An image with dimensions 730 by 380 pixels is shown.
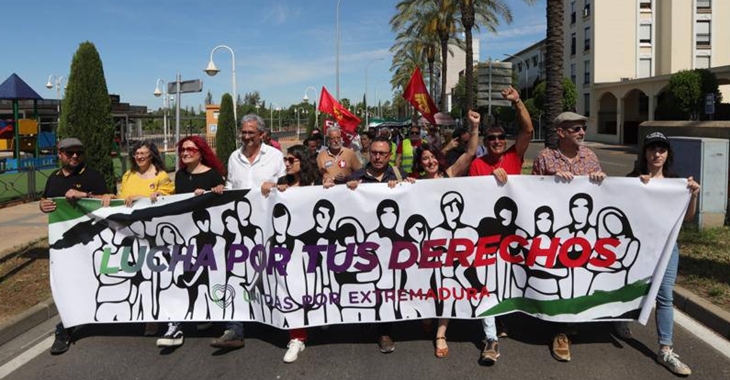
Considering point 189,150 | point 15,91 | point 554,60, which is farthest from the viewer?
point 15,91

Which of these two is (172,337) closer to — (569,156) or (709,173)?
(569,156)

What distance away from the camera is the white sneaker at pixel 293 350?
14.4ft

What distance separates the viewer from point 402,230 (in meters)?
4.61

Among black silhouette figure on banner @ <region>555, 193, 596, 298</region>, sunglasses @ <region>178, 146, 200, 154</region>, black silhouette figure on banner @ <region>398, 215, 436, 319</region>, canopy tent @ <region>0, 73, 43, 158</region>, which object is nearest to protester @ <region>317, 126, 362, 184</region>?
sunglasses @ <region>178, 146, 200, 154</region>

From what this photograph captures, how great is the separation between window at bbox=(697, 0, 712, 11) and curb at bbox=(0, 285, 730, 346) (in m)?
48.4

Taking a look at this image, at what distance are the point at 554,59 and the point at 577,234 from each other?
24.1 ft

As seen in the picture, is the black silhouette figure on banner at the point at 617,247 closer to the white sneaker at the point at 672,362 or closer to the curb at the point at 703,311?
the white sneaker at the point at 672,362

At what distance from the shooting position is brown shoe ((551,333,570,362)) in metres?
4.27

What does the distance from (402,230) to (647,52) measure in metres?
51.4

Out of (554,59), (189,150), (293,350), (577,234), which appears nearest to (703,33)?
(554,59)

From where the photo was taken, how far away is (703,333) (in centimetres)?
476

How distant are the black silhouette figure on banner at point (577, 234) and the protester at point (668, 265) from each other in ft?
1.61

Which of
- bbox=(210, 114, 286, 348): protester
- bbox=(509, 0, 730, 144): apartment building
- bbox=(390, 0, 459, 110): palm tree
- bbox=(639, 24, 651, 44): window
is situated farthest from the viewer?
bbox=(639, 24, 651, 44): window

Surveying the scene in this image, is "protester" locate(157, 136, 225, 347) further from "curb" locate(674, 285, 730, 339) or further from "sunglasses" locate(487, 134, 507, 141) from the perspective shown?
"curb" locate(674, 285, 730, 339)
